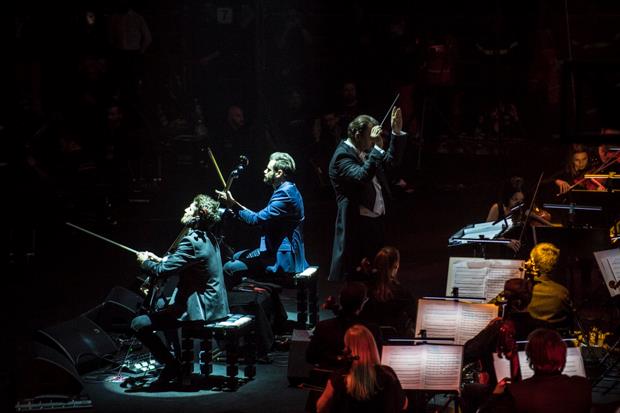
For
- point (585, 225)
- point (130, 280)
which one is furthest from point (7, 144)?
point (585, 225)

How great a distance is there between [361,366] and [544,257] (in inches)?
130

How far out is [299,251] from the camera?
1016 cm

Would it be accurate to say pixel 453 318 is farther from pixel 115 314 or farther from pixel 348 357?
pixel 115 314

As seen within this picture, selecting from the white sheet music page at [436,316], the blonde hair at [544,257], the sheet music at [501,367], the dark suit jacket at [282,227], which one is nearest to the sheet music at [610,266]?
the blonde hair at [544,257]

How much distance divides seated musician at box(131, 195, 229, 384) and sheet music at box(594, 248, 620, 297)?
344 cm

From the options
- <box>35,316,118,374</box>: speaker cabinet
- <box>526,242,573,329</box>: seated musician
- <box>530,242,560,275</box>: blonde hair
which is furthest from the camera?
<box>35,316,118,374</box>: speaker cabinet

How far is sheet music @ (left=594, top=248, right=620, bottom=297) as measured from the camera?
8.50 m

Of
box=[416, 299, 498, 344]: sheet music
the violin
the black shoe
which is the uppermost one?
the violin

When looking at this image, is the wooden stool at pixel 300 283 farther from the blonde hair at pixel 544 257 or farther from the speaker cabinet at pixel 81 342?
the blonde hair at pixel 544 257

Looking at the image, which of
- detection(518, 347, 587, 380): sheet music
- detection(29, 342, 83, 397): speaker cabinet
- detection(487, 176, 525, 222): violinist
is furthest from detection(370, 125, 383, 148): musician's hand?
detection(29, 342, 83, 397): speaker cabinet

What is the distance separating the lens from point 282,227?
10.0 metres

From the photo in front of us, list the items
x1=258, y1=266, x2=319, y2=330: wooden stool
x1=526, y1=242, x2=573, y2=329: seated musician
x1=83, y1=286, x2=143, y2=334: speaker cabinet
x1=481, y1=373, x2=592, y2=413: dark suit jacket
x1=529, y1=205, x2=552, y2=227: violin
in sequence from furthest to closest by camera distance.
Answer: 1. x1=529, y1=205, x2=552, y2=227: violin
2. x1=258, y1=266, x2=319, y2=330: wooden stool
3. x1=83, y1=286, x2=143, y2=334: speaker cabinet
4. x1=526, y1=242, x2=573, y2=329: seated musician
5. x1=481, y1=373, x2=592, y2=413: dark suit jacket

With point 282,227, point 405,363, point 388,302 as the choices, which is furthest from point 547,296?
point 282,227

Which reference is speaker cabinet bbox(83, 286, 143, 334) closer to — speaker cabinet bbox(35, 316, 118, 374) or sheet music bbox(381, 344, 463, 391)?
speaker cabinet bbox(35, 316, 118, 374)
